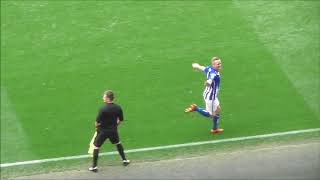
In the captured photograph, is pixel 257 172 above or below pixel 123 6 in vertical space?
below

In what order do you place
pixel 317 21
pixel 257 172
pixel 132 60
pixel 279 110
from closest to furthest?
pixel 257 172 → pixel 279 110 → pixel 132 60 → pixel 317 21

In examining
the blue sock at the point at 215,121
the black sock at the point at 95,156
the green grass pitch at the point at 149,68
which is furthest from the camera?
the green grass pitch at the point at 149,68

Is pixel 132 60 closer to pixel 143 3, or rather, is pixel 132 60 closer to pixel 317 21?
pixel 143 3

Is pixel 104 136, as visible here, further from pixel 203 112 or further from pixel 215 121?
pixel 215 121

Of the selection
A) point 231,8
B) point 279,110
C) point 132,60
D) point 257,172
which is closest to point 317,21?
point 231,8

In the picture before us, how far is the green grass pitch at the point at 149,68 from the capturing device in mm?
16406

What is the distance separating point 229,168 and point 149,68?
419 cm

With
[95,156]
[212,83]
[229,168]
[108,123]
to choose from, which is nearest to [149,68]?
[212,83]

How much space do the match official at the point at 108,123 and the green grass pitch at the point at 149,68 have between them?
109cm

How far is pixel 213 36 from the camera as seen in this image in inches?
760

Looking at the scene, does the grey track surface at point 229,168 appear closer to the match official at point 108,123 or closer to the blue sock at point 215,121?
the match official at point 108,123

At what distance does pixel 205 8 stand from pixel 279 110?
4.58 m

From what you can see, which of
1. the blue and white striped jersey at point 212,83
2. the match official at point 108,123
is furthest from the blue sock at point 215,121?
the match official at point 108,123

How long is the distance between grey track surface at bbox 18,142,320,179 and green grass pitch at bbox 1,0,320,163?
0.82m
